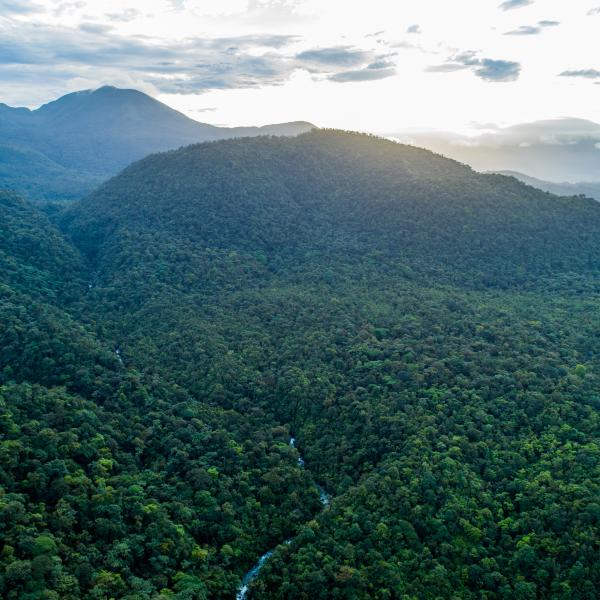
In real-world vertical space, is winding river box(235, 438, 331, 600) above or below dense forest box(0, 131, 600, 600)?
below

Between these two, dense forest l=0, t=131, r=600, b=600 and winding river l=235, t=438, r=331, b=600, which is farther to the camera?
winding river l=235, t=438, r=331, b=600

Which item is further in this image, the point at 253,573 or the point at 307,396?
the point at 307,396

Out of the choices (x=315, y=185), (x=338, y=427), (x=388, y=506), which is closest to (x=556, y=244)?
(x=315, y=185)

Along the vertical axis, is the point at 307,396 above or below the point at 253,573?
above

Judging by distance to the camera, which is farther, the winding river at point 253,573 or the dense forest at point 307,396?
the winding river at point 253,573

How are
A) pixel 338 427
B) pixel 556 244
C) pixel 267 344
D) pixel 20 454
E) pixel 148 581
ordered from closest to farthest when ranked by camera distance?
1. pixel 148 581
2. pixel 20 454
3. pixel 338 427
4. pixel 267 344
5. pixel 556 244

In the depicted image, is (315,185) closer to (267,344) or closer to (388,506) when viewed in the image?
(267,344)

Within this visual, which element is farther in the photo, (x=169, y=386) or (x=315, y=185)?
(x=315, y=185)

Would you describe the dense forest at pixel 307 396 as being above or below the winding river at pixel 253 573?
above
